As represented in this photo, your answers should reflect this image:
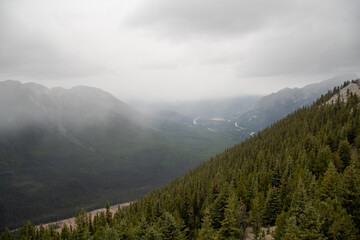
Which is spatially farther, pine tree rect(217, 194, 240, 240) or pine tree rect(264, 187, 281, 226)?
pine tree rect(264, 187, 281, 226)

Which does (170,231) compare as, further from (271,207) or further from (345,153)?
(345,153)

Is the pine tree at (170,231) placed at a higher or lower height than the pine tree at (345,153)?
lower

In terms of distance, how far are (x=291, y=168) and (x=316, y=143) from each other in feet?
85.5

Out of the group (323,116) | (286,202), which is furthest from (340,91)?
(286,202)

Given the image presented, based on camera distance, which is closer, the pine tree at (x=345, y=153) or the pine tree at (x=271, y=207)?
the pine tree at (x=271, y=207)

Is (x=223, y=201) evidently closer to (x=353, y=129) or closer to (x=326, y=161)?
(x=326, y=161)

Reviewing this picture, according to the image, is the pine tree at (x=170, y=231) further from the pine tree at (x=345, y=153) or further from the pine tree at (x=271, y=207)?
the pine tree at (x=345, y=153)

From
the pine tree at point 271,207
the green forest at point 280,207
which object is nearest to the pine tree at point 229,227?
the green forest at point 280,207

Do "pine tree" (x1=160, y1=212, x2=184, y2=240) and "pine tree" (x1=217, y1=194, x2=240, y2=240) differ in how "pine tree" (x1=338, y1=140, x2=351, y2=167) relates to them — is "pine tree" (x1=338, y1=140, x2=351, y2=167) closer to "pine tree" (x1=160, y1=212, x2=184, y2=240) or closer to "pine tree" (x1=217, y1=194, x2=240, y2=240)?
"pine tree" (x1=217, y1=194, x2=240, y2=240)

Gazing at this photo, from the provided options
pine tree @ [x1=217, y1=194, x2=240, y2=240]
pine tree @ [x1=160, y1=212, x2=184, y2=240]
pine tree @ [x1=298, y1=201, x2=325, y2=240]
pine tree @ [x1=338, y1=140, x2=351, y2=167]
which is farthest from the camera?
pine tree @ [x1=338, y1=140, x2=351, y2=167]

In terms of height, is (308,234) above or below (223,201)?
above

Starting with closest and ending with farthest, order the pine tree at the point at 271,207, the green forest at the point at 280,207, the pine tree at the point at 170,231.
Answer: the green forest at the point at 280,207 < the pine tree at the point at 170,231 < the pine tree at the point at 271,207

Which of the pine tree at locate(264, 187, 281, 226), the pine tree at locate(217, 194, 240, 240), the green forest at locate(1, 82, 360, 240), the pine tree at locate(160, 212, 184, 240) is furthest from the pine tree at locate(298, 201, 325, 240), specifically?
the pine tree at locate(264, 187, 281, 226)

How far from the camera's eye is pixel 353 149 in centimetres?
8175
